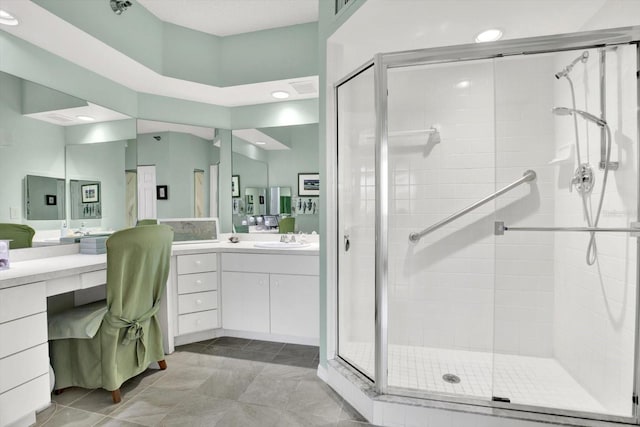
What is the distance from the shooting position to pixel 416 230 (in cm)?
244

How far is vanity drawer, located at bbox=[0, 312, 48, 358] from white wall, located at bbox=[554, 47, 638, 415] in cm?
284

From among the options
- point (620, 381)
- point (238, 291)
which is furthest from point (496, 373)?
point (238, 291)

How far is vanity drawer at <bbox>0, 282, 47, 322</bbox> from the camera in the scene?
149cm

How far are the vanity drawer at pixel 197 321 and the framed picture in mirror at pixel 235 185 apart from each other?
1.13 meters

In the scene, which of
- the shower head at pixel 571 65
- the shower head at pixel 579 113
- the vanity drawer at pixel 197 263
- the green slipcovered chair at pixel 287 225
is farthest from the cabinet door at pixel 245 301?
the shower head at pixel 571 65

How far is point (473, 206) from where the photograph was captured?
7.12 ft

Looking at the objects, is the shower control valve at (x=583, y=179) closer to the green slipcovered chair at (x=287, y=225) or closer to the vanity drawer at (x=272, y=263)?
the vanity drawer at (x=272, y=263)

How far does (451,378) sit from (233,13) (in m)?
3.07

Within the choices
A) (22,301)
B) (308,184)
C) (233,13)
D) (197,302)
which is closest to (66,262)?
(22,301)

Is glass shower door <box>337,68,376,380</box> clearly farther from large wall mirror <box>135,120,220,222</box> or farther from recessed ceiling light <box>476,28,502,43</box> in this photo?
large wall mirror <box>135,120,220,222</box>

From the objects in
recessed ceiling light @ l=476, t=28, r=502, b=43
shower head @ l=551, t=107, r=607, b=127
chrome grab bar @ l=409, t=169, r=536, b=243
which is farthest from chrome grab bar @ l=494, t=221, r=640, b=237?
recessed ceiling light @ l=476, t=28, r=502, b=43

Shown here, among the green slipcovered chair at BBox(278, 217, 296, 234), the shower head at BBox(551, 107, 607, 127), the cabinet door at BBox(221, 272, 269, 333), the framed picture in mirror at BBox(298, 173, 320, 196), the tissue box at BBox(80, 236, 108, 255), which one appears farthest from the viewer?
the green slipcovered chair at BBox(278, 217, 296, 234)

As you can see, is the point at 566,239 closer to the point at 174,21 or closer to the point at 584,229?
the point at 584,229

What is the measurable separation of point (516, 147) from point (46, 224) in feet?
10.2
